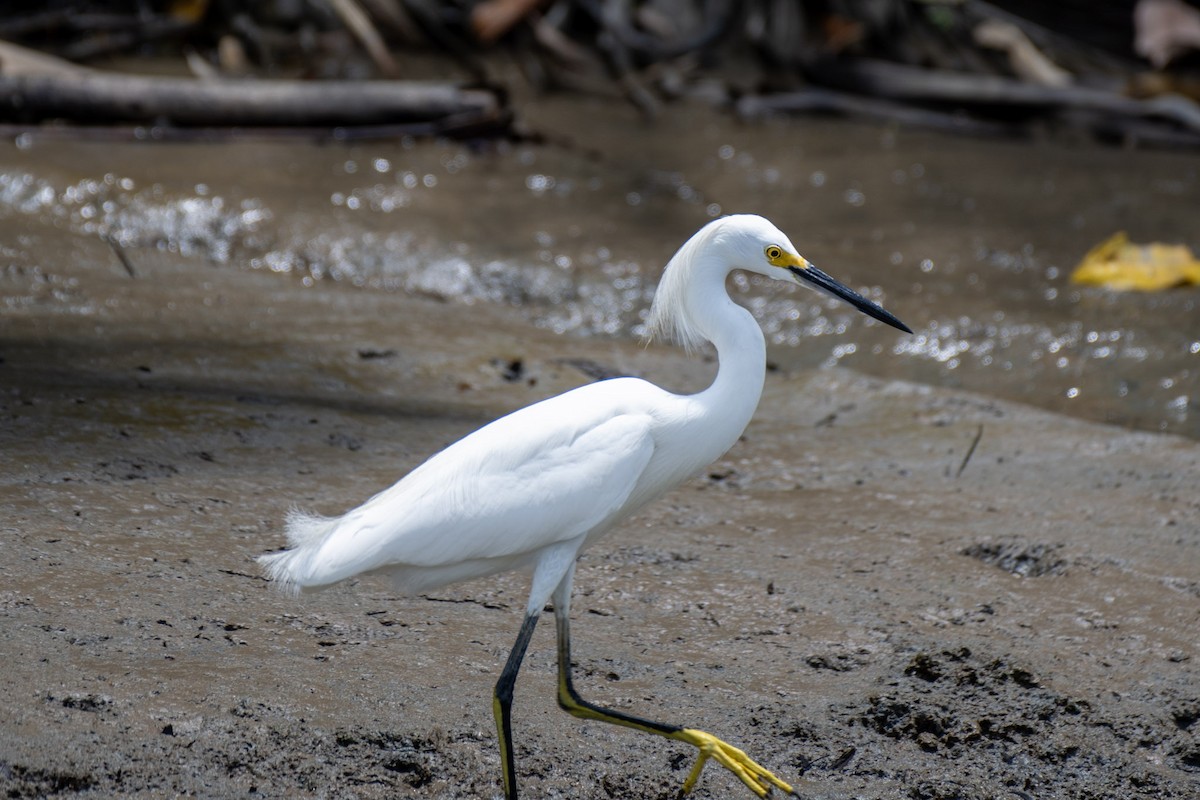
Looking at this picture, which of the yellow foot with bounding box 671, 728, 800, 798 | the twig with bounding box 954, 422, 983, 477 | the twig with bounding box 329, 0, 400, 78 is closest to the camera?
the yellow foot with bounding box 671, 728, 800, 798

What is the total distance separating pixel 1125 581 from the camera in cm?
388

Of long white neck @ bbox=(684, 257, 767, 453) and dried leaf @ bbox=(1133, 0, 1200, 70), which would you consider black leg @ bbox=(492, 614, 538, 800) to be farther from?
dried leaf @ bbox=(1133, 0, 1200, 70)

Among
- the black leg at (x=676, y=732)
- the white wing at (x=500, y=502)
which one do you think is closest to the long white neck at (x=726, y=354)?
the white wing at (x=500, y=502)

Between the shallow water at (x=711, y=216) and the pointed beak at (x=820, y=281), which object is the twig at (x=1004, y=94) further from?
the pointed beak at (x=820, y=281)

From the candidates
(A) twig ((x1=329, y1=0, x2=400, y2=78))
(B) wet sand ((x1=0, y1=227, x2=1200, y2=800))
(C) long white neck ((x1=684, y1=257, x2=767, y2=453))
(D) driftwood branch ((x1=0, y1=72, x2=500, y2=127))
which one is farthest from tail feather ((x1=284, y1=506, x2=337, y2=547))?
(A) twig ((x1=329, y1=0, x2=400, y2=78))

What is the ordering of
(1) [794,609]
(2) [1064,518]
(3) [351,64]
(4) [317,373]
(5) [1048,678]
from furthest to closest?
1. (3) [351,64]
2. (4) [317,373]
3. (2) [1064,518]
4. (1) [794,609]
5. (5) [1048,678]

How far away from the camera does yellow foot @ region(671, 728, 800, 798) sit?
9.71 feet

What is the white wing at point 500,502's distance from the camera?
2.98m

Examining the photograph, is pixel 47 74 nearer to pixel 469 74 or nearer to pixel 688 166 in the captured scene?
pixel 469 74

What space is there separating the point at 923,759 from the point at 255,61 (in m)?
7.30

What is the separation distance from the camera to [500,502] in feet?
9.89

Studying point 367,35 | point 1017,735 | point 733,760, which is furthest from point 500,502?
point 367,35

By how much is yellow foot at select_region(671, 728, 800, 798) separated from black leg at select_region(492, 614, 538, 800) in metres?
0.41

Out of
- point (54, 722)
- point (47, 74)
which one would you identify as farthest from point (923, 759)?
point (47, 74)
